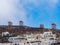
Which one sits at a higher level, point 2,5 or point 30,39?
point 2,5

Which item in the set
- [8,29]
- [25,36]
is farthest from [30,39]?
[8,29]

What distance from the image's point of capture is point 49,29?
576cm

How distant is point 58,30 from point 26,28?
670 mm

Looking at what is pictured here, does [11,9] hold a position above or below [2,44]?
above

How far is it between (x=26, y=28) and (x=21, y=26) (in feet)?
0.37

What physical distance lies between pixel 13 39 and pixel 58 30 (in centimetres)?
96

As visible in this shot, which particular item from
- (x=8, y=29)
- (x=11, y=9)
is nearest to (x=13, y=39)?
(x=8, y=29)

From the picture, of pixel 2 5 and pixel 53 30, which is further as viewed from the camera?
pixel 53 30

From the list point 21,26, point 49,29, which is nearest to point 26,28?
point 21,26

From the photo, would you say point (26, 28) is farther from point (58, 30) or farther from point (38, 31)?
point (58, 30)

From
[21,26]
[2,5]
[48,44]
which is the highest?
[2,5]

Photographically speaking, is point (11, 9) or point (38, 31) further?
point (38, 31)

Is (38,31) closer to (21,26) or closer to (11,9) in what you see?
(21,26)

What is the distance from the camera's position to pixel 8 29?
18.7 ft
